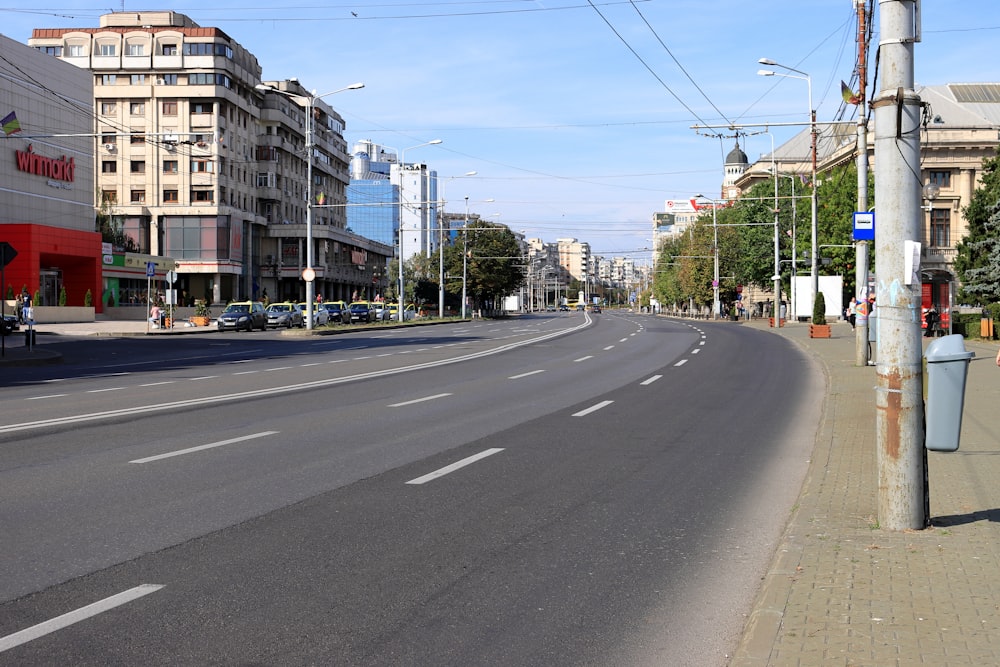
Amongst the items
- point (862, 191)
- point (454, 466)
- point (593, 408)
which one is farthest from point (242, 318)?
point (454, 466)

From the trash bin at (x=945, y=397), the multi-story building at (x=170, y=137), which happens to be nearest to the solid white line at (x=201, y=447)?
the trash bin at (x=945, y=397)

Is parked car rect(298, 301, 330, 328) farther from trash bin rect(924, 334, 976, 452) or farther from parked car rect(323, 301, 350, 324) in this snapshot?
trash bin rect(924, 334, 976, 452)

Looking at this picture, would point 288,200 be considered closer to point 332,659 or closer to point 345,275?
point 345,275

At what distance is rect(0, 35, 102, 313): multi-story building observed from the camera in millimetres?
59281

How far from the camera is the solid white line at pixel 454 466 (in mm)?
8914

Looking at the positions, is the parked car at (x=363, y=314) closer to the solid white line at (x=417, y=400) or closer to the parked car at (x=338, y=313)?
the parked car at (x=338, y=313)

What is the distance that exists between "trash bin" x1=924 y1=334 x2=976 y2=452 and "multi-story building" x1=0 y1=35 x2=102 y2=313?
58130mm

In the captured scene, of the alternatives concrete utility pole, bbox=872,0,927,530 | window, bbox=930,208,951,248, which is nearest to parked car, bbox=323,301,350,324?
window, bbox=930,208,951,248

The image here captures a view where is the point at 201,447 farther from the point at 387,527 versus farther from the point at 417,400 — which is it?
the point at 417,400

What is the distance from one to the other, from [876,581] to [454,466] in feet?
16.0

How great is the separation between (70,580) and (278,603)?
1260 mm

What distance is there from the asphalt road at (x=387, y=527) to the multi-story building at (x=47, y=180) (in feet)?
159

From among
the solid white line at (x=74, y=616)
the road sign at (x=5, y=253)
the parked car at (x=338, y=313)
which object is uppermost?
the road sign at (x=5, y=253)

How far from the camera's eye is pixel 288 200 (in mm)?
105750
